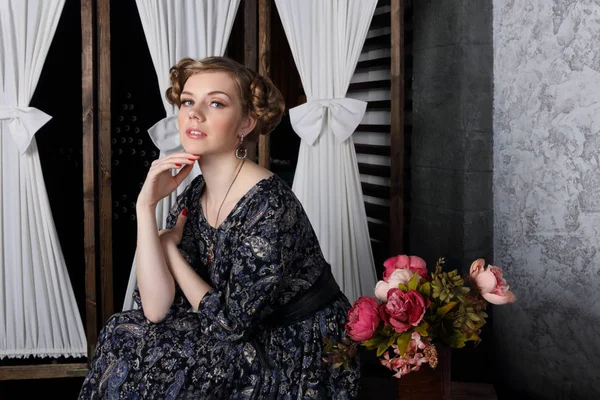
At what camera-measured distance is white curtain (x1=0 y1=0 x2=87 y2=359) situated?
10.8 ft

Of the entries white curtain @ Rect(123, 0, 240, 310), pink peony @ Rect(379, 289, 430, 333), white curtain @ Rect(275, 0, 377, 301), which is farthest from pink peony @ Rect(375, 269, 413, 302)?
white curtain @ Rect(123, 0, 240, 310)

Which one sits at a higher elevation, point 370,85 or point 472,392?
point 370,85

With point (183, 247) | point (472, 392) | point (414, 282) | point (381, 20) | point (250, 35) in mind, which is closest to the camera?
point (414, 282)

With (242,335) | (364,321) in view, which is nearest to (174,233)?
(242,335)

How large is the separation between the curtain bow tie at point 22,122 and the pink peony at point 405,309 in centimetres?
186

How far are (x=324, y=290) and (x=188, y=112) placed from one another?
0.66 metres

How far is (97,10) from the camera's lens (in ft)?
11.0

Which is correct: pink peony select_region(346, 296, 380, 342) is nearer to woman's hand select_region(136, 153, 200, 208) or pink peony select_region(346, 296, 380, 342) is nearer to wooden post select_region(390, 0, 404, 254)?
woman's hand select_region(136, 153, 200, 208)

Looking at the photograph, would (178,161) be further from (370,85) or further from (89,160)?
(370,85)

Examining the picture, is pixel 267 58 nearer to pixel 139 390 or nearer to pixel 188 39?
pixel 188 39

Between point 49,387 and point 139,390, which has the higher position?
point 139,390

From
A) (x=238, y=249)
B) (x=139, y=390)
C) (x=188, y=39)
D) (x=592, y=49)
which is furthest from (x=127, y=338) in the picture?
(x=592, y=49)

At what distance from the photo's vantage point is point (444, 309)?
2.14 meters

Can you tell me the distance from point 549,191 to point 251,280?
1574 mm
